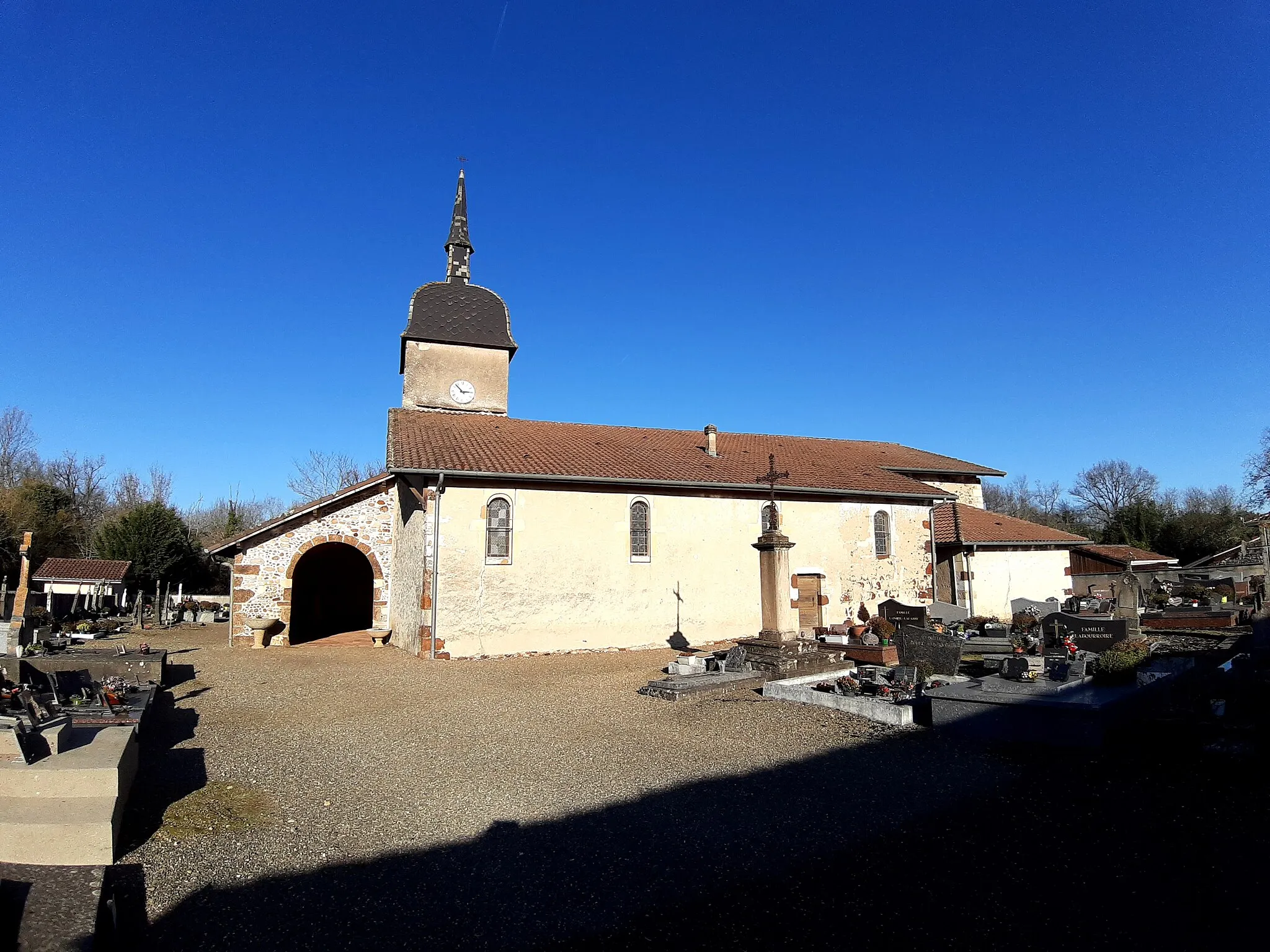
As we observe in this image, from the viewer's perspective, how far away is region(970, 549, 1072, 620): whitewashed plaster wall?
2222cm

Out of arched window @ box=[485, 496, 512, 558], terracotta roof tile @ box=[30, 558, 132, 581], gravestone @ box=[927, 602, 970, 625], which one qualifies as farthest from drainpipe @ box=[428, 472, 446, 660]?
terracotta roof tile @ box=[30, 558, 132, 581]

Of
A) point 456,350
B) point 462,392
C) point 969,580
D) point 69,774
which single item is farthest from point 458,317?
point 69,774

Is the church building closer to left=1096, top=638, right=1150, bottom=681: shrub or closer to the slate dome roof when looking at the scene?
the slate dome roof

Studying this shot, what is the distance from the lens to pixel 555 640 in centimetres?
1623

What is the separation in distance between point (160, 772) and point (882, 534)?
18362 millimetres

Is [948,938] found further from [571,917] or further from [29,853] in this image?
[29,853]

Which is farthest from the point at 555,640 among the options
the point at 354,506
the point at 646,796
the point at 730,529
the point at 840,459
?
the point at 840,459

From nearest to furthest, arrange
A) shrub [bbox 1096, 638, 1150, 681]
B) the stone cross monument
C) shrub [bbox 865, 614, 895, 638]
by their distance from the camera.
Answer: shrub [bbox 1096, 638, 1150, 681]
the stone cross monument
shrub [bbox 865, 614, 895, 638]

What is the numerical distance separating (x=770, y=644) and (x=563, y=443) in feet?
29.4

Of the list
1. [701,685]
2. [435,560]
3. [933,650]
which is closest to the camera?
[701,685]

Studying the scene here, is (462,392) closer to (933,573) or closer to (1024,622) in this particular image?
(933,573)

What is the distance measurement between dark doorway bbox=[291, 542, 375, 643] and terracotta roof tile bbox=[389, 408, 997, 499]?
6.44 meters

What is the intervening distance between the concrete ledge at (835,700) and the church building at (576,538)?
6.06m

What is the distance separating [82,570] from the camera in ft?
85.4
